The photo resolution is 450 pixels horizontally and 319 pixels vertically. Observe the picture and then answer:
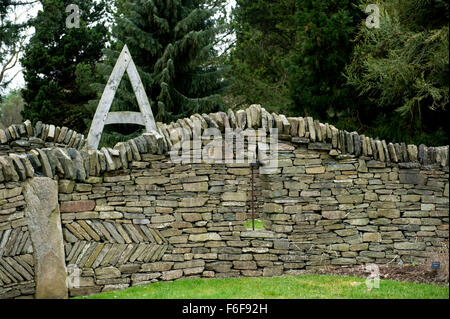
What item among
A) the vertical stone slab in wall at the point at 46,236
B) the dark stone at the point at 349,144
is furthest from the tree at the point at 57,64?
the dark stone at the point at 349,144

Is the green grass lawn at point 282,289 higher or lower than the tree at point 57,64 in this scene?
lower

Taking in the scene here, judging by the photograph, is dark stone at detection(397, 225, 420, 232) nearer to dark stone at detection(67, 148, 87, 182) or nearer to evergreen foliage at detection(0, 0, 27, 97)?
dark stone at detection(67, 148, 87, 182)

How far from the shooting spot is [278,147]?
675 cm

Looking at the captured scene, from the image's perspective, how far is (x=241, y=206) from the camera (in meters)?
6.60

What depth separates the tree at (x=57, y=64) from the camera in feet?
59.7

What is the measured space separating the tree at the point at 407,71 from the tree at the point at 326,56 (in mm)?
341

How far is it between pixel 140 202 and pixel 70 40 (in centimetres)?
1490

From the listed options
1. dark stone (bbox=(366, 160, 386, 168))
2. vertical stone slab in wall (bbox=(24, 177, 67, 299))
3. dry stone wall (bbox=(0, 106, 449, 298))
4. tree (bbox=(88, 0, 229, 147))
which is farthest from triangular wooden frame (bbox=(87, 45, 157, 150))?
tree (bbox=(88, 0, 229, 147))

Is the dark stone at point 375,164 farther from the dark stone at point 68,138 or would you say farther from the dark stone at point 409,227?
the dark stone at point 68,138

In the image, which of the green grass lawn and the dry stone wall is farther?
the dry stone wall

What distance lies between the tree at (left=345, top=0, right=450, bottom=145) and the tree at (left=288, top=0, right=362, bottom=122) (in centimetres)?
34

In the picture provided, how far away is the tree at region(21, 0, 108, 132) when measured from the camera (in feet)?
59.7

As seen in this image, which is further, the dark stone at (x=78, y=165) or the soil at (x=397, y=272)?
the soil at (x=397, y=272)

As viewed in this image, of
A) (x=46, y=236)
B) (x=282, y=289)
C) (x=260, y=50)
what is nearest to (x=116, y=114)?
(x=46, y=236)
